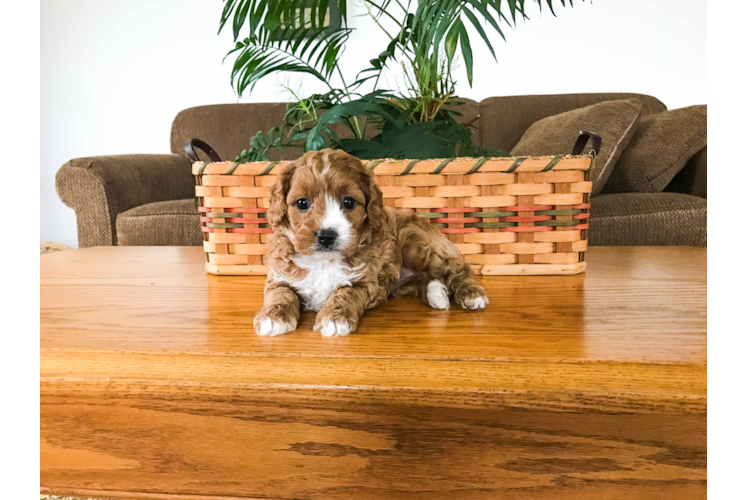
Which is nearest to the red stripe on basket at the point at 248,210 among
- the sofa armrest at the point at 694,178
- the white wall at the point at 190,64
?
the sofa armrest at the point at 694,178

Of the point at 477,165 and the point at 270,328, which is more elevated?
the point at 477,165

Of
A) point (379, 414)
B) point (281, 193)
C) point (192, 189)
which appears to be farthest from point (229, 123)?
point (379, 414)

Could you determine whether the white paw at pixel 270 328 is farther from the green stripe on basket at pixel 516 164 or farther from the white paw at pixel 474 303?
the green stripe on basket at pixel 516 164

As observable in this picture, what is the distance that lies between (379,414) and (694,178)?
242 cm

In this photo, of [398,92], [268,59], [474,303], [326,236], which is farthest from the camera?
[268,59]

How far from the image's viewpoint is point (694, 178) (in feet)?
8.05

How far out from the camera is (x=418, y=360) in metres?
0.64

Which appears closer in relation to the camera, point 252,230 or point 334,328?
point 334,328

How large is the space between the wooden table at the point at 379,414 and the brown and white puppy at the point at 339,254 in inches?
2.5

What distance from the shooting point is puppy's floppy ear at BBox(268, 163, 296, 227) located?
31.1 inches

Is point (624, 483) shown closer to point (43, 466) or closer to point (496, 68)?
point (43, 466)

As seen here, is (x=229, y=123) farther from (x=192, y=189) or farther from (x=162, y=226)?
(x=162, y=226)

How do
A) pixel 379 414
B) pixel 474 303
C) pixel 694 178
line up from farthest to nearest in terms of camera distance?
pixel 694 178
pixel 474 303
pixel 379 414

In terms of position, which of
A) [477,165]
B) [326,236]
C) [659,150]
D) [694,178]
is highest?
[659,150]
